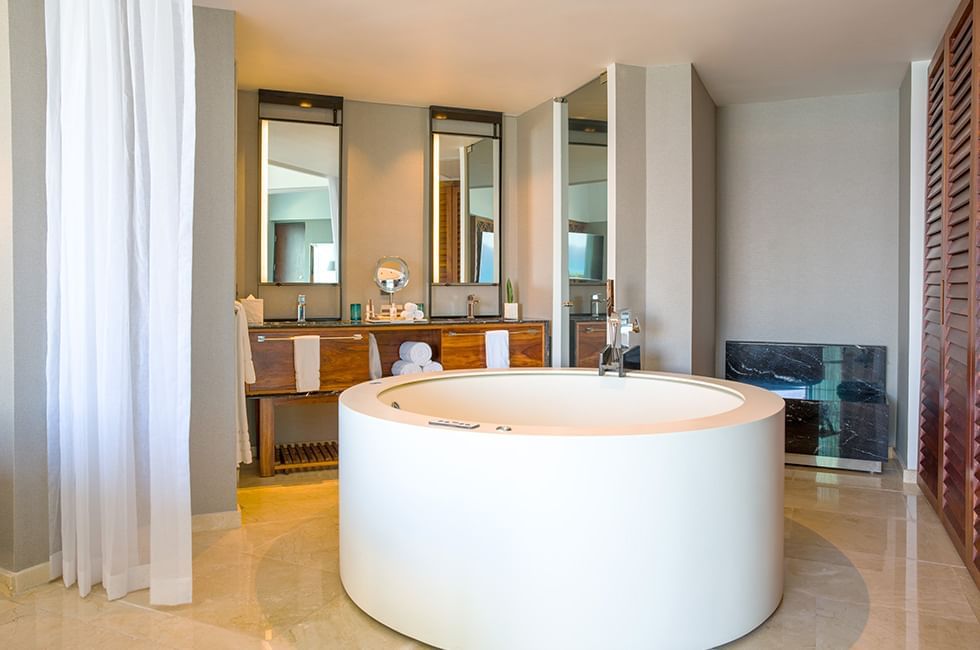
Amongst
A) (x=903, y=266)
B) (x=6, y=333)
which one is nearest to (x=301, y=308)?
(x=6, y=333)

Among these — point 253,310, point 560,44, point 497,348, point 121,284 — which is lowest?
point 497,348

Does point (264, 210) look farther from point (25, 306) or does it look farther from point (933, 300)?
point (933, 300)

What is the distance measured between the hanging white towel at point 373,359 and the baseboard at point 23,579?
6.43 feet

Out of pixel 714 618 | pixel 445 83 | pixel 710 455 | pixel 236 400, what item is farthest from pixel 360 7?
Result: pixel 714 618

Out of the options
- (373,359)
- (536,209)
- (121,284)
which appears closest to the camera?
(121,284)

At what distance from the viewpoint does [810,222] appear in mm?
4707

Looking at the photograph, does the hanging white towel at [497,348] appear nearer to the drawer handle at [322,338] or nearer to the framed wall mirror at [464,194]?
the framed wall mirror at [464,194]

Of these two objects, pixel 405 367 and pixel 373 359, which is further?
pixel 405 367

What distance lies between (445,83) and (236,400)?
2230 millimetres

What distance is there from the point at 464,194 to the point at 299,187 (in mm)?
1091

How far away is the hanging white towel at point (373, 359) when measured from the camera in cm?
421

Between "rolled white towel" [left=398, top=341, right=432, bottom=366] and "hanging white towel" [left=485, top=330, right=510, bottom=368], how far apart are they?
0.37 meters

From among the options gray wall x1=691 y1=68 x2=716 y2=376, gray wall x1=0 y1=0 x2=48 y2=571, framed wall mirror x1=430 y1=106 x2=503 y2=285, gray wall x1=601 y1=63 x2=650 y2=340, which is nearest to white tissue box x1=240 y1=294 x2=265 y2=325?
framed wall mirror x1=430 y1=106 x2=503 y2=285

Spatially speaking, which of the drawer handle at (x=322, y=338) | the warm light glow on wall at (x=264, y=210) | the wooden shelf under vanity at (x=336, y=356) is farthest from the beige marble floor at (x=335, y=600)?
the warm light glow on wall at (x=264, y=210)
